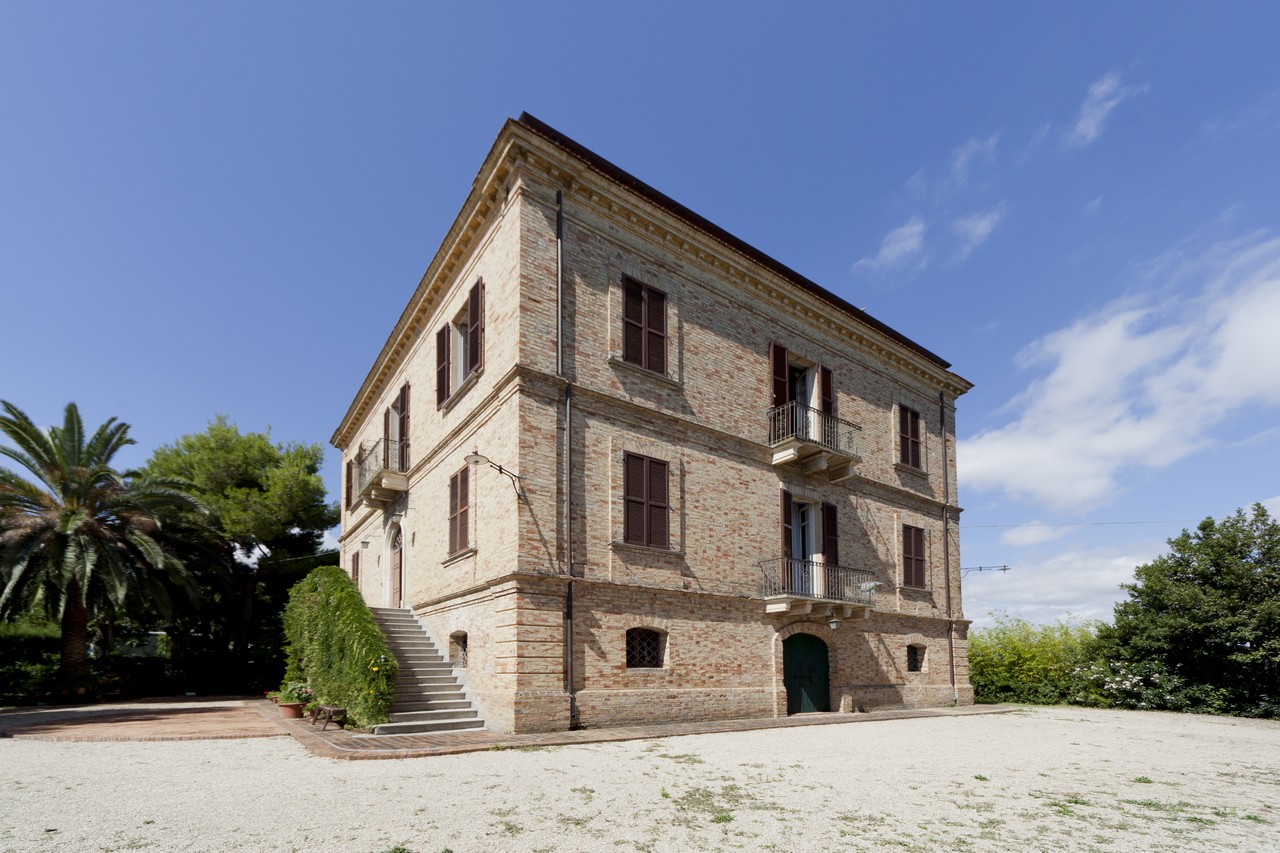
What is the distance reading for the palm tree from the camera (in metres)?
19.3

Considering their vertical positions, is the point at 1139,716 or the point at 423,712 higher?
the point at 423,712

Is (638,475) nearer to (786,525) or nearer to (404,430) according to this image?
(786,525)

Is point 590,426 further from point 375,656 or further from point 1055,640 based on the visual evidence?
point 1055,640

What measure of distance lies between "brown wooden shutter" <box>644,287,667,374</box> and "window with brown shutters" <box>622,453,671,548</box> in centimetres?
201

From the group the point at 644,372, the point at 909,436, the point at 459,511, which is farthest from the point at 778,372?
the point at 459,511

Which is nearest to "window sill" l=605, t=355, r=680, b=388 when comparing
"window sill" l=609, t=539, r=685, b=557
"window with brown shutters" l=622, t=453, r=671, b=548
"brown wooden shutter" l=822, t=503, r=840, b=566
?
"window with brown shutters" l=622, t=453, r=671, b=548

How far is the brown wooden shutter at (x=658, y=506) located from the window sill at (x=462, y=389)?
3814 millimetres

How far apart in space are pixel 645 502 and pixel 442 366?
617 centimetres

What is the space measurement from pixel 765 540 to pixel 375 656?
27.1 ft

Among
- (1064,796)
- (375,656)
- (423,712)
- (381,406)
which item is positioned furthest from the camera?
(381,406)

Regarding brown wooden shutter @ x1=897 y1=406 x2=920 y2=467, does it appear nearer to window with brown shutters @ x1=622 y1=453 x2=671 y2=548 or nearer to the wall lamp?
window with brown shutters @ x1=622 y1=453 x2=671 y2=548

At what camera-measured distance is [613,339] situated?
14.5m

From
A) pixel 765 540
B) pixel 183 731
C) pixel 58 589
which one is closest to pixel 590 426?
pixel 765 540

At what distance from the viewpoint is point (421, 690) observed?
Result: 13.4 m
